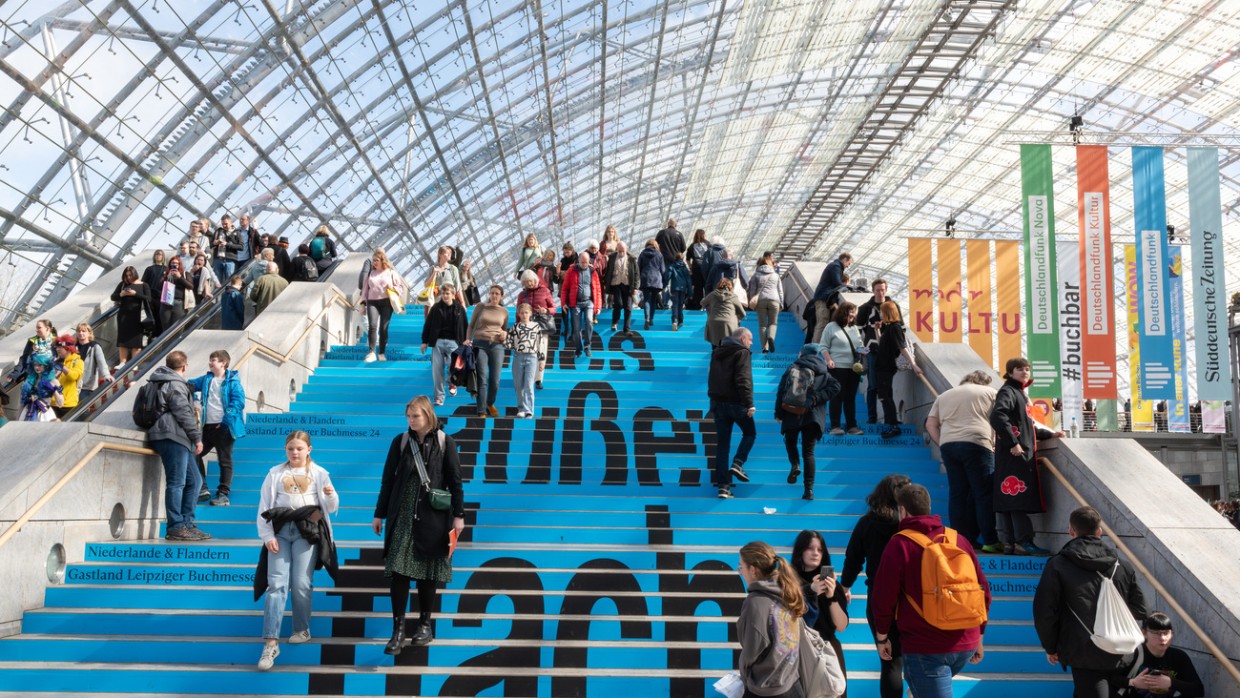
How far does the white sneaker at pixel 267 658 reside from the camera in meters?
6.60

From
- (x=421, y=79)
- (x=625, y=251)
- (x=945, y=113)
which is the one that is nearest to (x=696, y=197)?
(x=945, y=113)

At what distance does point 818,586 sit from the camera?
550 centimetres

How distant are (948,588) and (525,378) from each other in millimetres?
7157

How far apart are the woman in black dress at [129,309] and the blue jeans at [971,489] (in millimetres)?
10780

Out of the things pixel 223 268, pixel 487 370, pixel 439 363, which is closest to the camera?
pixel 487 370

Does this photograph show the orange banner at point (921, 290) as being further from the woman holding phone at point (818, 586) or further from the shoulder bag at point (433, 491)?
the woman holding phone at point (818, 586)

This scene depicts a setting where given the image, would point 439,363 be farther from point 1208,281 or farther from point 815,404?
point 1208,281

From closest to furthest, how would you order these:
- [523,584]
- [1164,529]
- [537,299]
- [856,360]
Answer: [1164,529]
[523,584]
[856,360]
[537,299]

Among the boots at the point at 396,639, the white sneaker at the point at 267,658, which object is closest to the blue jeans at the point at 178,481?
the white sneaker at the point at 267,658

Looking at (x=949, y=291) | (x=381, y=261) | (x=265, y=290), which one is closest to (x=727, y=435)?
(x=381, y=261)

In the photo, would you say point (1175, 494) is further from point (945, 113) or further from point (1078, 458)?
point (945, 113)

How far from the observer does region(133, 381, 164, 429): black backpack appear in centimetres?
880

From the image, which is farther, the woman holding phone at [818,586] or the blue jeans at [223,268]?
the blue jeans at [223,268]

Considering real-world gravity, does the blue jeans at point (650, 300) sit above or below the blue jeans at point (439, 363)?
above
